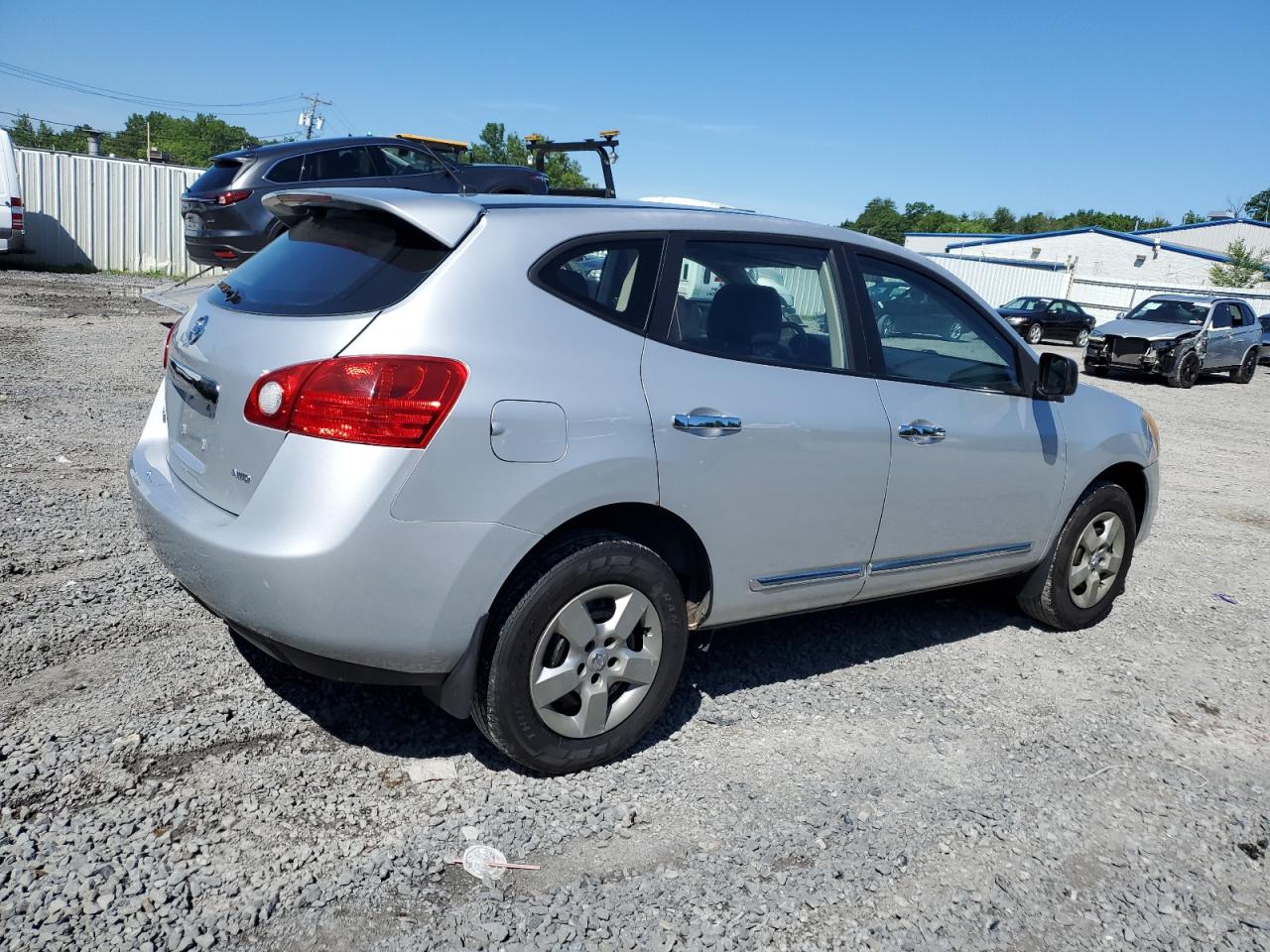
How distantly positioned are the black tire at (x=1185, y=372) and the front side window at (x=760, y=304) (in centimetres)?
1798

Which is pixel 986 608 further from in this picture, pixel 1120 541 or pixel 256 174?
pixel 256 174

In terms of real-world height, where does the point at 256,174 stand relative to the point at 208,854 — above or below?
above

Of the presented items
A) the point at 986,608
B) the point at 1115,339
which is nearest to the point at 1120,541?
the point at 986,608

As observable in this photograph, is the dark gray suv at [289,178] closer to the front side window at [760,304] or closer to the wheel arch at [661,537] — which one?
the front side window at [760,304]

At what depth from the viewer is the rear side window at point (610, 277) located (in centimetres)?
309

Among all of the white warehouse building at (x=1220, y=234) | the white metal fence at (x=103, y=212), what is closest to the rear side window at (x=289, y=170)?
the white metal fence at (x=103, y=212)

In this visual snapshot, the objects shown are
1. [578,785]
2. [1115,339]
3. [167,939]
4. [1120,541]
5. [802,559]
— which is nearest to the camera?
[167,939]

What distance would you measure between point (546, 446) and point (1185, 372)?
19.7 meters

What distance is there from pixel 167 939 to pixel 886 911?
1819 mm

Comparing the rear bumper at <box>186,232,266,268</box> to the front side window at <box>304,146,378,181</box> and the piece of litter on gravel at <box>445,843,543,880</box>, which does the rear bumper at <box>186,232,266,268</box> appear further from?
the piece of litter on gravel at <box>445,843,543,880</box>

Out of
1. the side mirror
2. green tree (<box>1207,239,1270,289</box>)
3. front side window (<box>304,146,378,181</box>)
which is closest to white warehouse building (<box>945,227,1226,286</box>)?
green tree (<box>1207,239,1270,289</box>)

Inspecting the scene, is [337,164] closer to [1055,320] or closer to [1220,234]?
[1055,320]

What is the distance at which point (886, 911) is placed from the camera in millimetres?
2727

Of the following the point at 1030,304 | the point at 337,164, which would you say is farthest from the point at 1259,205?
the point at 337,164
